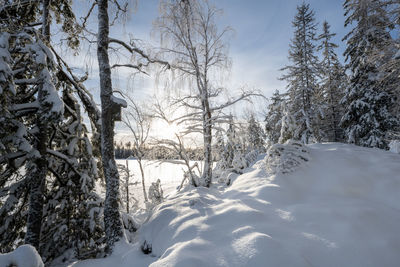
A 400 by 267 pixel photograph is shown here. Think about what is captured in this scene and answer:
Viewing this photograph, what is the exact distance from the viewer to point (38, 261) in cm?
191

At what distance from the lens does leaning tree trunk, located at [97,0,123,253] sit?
4078 mm

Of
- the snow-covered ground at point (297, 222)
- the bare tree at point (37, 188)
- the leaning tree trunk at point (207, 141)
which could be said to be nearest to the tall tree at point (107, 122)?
the snow-covered ground at point (297, 222)

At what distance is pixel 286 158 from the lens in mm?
3982

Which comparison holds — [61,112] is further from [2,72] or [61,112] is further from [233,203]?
[233,203]

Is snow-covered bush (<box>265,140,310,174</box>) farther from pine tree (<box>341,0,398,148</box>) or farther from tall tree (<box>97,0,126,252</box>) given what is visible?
pine tree (<box>341,0,398,148</box>)

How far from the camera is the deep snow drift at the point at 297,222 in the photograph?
1.81 metres

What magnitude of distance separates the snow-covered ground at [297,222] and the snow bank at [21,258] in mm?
1185

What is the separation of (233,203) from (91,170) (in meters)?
3.92

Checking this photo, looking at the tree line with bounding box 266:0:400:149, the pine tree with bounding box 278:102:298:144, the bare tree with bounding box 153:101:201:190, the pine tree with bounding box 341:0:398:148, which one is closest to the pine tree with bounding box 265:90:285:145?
the tree line with bounding box 266:0:400:149

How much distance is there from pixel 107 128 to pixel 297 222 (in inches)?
156

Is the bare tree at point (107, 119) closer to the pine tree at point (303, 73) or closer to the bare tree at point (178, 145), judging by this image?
the bare tree at point (178, 145)

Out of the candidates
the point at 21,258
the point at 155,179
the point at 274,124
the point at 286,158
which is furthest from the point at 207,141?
the point at 155,179

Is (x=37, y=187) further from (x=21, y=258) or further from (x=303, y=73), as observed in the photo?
(x=303, y=73)

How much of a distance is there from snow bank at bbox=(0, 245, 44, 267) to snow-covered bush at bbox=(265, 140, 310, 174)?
12.7 ft
